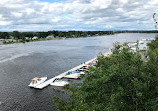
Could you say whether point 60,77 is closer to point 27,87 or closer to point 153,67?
point 27,87

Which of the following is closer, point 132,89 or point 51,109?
point 132,89

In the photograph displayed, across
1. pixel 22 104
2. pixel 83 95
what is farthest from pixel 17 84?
pixel 83 95

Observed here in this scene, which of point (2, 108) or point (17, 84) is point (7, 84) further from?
point (2, 108)

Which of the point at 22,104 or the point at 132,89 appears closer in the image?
the point at 132,89

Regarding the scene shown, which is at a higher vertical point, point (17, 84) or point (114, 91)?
point (114, 91)

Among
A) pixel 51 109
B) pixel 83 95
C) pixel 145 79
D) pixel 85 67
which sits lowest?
pixel 51 109

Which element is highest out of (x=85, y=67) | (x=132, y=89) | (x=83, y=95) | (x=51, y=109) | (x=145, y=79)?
(x=145, y=79)

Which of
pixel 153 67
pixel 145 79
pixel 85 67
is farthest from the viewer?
pixel 85 67

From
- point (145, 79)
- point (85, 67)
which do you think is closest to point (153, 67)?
point (145, 79)

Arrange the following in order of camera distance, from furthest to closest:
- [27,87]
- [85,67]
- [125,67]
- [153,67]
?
[85,67] < [27,87] < [125,67] < [153,67]
